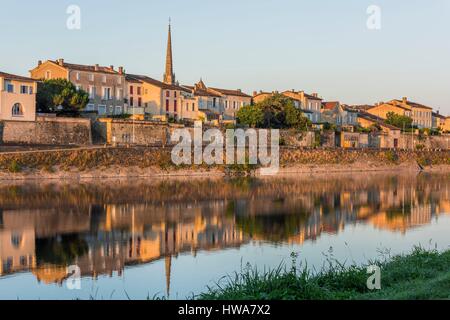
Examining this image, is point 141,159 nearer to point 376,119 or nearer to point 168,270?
point 168,270

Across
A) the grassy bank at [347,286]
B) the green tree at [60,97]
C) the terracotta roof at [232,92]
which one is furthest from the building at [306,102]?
the grassy bank at [347,286]

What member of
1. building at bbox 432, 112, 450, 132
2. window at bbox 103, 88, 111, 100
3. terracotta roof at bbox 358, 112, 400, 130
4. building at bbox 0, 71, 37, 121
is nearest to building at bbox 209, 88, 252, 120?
window at bbox 103, 88, 111, 100

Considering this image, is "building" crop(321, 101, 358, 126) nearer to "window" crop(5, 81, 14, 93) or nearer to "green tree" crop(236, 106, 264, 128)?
"green tree" crop(236, 106, 264, 128)

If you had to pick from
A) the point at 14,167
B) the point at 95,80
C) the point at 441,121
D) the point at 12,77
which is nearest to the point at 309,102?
the point at 95,80

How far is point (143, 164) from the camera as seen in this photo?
174 ft

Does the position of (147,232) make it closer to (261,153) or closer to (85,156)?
(85,156)

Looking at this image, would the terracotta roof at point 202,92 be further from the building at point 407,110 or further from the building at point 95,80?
the building at point 407,110

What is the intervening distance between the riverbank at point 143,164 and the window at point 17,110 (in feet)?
19.6

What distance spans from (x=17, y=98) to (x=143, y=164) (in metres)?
12.1

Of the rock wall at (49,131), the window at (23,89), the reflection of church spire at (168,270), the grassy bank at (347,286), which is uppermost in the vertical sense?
the window at (23,89)

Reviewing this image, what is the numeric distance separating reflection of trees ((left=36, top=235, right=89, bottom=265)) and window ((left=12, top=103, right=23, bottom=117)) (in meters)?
32.2

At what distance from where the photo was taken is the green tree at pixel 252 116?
71.0 metres
